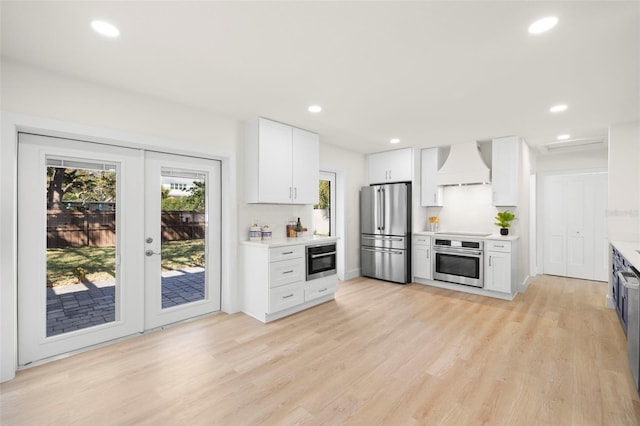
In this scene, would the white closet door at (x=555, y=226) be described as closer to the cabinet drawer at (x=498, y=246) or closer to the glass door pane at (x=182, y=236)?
the cabinet drawer at (x=498, y=246)

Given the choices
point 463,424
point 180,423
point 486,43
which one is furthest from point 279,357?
point 486,43

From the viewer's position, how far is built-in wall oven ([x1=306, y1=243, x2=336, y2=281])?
3986 millimetres

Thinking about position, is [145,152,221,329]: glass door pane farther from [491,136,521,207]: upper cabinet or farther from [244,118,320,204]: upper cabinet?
[491,136,521,207]: upper cabinet

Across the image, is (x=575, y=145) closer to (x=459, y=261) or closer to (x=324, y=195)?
(x=459, y=261)

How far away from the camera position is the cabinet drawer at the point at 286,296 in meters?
3.50

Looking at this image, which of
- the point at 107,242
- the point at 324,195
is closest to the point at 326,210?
the point at 324,195

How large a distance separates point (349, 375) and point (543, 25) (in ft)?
9.25

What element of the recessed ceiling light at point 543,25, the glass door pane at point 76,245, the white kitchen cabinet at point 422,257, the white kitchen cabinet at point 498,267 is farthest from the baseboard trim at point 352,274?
the recessed ceiling light at point 543,25

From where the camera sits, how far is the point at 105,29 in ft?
6.42

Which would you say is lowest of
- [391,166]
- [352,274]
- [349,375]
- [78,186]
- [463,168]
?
[349,375]

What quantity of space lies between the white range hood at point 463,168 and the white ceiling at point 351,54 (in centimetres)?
136

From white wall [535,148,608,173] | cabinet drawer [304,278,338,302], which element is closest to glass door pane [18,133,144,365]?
cabinet drawer [304,278,338,302]

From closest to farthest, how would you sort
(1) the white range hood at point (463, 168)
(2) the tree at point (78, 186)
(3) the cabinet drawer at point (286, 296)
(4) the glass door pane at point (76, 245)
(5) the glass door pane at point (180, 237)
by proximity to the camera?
(4) the glass door pane at point (76, 245), (2) the tree at point (78, 186), (5) the glass door pane at point (180, 237), (3) the cabinet drawer at point (286, 296), (1) the white range hood at point (463, 168)

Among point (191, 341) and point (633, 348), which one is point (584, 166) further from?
point (191, 341)
